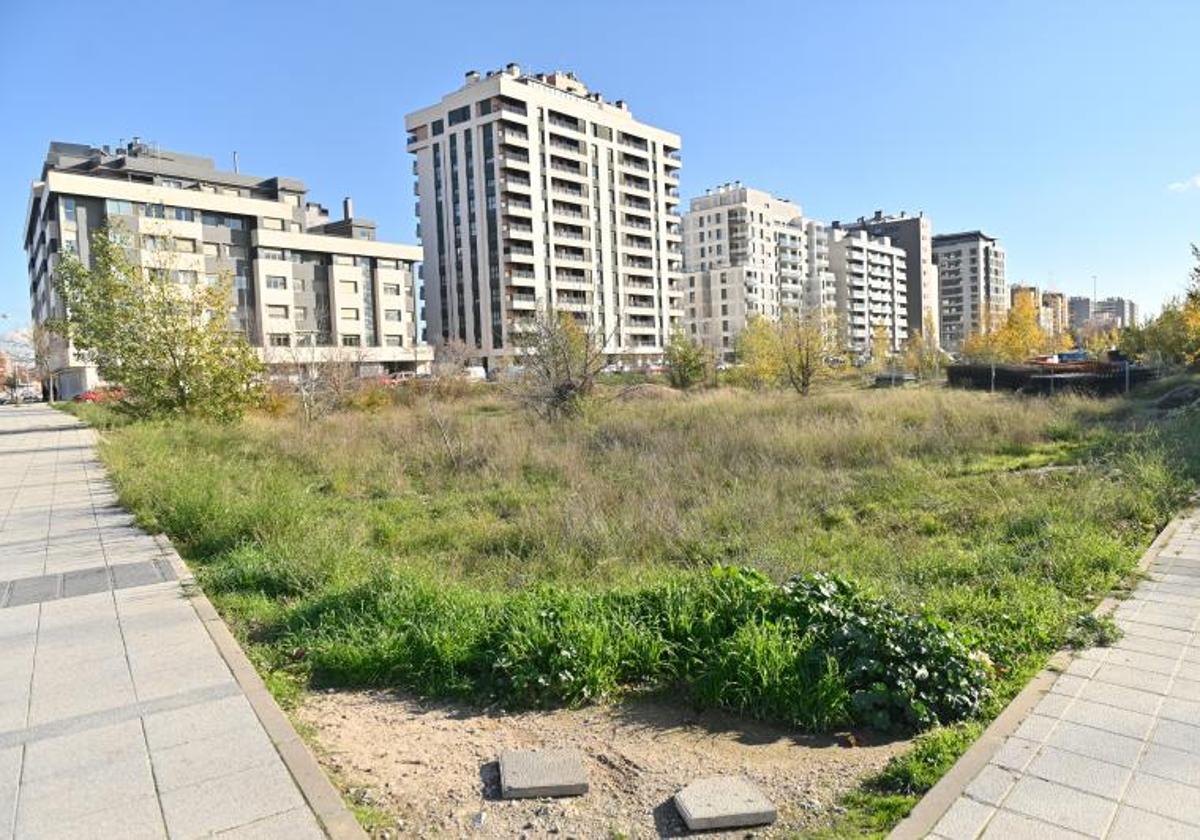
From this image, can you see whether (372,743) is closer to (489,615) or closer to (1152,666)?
(489,615)

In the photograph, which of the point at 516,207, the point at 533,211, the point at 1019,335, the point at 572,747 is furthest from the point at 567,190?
the point at 572,747

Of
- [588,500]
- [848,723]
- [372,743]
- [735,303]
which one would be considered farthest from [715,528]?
[735,303]

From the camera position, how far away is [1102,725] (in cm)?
374

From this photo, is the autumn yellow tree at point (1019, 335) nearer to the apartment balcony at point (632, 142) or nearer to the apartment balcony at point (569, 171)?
the apartment balcony at point (569, 171)

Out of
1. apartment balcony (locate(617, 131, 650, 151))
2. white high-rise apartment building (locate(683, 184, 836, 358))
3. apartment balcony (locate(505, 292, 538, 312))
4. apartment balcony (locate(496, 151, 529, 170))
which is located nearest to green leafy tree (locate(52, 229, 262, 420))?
apartment balcony (locate(505, 292, 538, 312))

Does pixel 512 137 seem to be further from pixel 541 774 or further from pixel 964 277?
pixel 964 277

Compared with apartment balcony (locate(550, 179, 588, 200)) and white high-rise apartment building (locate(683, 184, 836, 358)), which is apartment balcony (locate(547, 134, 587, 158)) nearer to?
apartment balcony (locate(550, 179, 588, 200))

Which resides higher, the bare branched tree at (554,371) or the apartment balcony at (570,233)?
the apartment balcony at (570,233)

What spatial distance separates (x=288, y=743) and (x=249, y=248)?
7464 centimetres

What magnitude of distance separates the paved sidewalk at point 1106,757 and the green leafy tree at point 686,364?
39.4 metres

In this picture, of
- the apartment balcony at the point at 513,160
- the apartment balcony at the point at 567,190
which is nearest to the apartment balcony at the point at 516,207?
the apartment balcony at the point at 513,160

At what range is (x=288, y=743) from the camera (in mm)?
3598

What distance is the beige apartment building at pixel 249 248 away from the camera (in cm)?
6078

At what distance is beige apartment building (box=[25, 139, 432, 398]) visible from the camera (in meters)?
60.8
